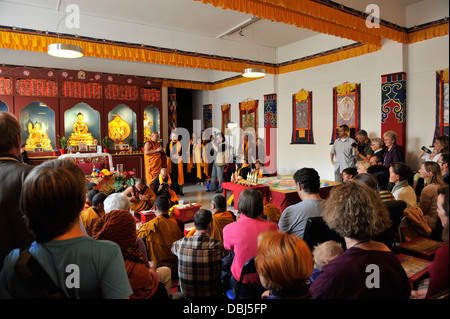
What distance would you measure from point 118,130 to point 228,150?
361 centimetres

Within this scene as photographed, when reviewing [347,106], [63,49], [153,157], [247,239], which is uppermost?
[63,49]

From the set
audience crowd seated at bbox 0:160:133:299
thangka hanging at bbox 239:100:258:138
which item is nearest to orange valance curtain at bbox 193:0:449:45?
audience crowd seated at bbox 0:160:133:299

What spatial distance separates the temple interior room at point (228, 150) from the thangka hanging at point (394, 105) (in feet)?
0.10

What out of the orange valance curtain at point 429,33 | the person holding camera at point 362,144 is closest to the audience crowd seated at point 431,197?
the person holding camera at point 362,144

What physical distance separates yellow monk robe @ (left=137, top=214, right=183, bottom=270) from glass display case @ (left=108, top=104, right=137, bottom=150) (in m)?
7.07

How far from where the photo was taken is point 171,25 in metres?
6.48

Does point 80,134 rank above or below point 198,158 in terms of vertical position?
above

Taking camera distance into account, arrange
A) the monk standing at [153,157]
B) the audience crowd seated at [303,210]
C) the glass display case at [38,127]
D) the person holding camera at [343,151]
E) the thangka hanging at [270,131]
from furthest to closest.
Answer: the thangka hanging at [270,131], the glass display case at [38,127], the monk standing at [153,157], the person holding camera at [343,151], the audience crowd seated at [303,210]

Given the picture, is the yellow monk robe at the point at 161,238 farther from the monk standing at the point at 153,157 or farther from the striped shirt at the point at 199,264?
the monk standing at the point at 153,157

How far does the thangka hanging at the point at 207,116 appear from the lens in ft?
37.7

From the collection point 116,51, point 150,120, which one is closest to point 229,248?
point 116,51

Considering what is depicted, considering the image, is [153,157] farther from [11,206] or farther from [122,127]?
[11,206]

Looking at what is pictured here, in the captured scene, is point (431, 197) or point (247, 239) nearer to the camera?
point (247, 239)
